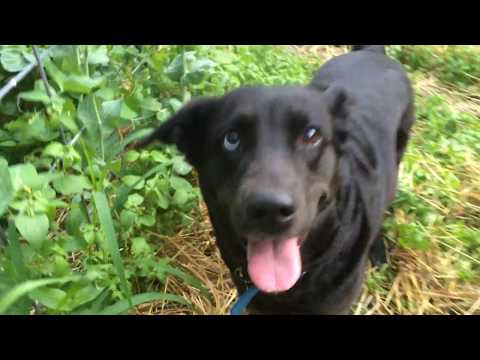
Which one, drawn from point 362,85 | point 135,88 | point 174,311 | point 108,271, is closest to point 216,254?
point 174,311

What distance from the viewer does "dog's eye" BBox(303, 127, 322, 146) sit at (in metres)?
1.99

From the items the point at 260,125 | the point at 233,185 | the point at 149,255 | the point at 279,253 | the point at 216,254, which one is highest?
the point at 260,125

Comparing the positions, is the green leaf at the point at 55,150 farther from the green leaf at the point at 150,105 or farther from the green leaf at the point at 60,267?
the green leaf at the point at 150,105

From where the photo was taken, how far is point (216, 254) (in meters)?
2.99

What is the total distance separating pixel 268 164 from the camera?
6.02ft

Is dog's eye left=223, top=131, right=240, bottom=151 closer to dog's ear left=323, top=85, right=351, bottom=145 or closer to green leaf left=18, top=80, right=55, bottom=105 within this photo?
dog's ear left=323, top=85, right=351, bottom=145

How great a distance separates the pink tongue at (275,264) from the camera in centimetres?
195

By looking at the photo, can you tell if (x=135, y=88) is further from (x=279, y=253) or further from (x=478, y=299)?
(x=478, y=299)

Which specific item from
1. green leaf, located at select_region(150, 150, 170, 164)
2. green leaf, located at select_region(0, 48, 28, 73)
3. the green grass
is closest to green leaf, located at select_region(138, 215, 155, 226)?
the green grass

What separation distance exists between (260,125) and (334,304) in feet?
2.90

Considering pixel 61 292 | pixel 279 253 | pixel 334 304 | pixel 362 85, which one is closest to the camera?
pixel 61 292

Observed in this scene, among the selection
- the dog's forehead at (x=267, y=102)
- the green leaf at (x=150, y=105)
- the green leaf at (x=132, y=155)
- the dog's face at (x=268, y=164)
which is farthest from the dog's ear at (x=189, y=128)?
the green leaf at (x=150, y=105)

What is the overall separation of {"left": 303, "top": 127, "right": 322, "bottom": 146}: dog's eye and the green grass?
784mm

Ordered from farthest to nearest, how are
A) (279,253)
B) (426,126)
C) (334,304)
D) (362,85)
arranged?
(426,126) < (362,85) < (334,304) < (279,253)
